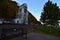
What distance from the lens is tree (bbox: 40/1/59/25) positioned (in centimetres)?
3797

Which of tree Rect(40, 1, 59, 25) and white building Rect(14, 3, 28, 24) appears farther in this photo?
white building Rect(14, 3, 28, 24)

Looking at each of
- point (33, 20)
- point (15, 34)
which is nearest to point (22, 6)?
point (33, 20)

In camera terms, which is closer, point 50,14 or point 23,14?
point 50,14

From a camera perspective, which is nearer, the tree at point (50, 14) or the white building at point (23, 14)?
the tree at point (50, 14)

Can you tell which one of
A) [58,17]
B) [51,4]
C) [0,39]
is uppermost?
[51,4]

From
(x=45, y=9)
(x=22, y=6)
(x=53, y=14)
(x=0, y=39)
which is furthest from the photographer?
(x=22, y=6)

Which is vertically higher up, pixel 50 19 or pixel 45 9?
pixel 45 9

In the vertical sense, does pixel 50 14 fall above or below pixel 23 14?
below

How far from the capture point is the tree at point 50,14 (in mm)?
37969

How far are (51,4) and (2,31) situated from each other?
30.3 m

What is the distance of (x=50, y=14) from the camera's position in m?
37.7

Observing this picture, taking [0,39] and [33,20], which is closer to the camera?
[0,39]

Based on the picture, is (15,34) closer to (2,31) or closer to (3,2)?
(2,31)

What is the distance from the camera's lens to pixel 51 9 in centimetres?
3872
